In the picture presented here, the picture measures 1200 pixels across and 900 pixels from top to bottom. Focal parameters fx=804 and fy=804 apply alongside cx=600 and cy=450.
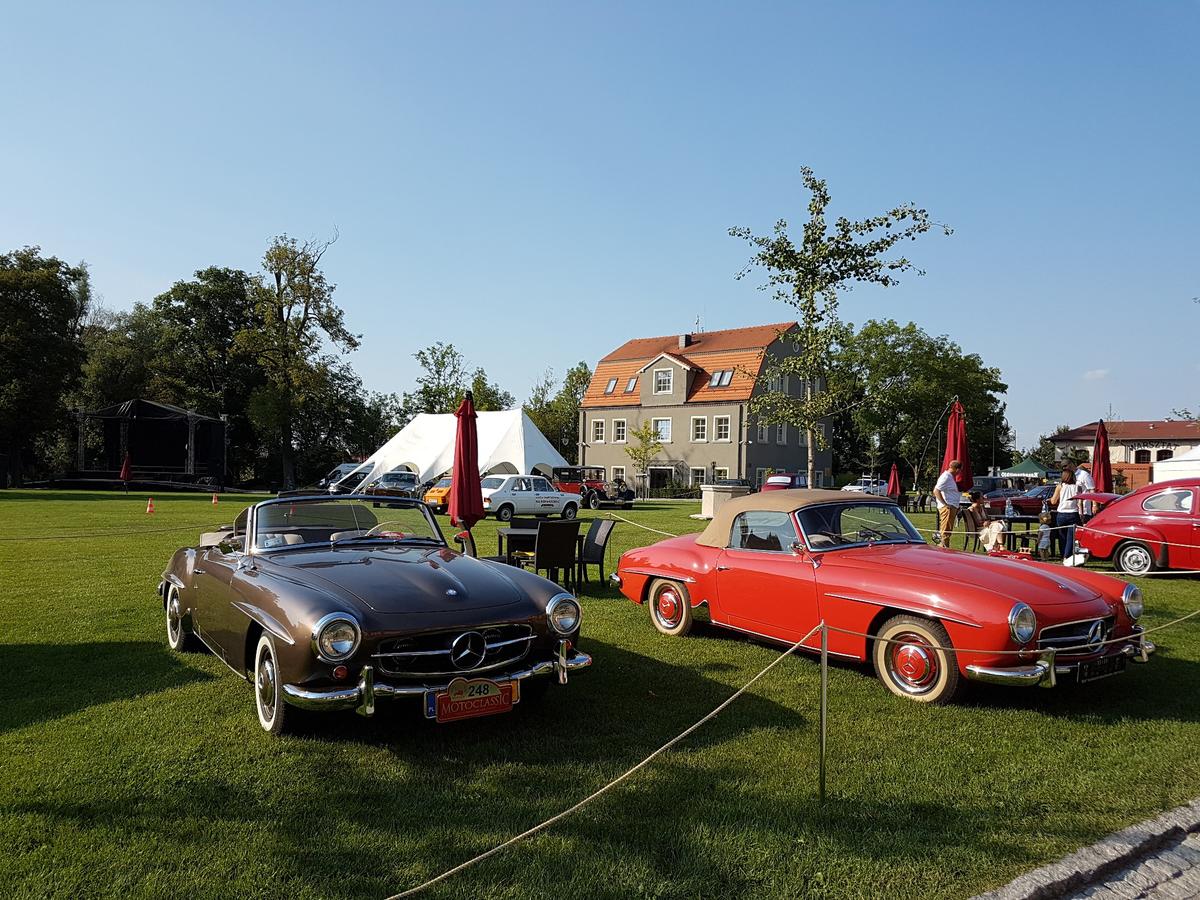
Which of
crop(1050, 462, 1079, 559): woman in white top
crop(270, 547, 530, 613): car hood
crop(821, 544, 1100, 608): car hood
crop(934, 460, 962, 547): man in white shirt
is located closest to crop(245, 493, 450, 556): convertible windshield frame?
crop(270, 547, 530, 613): car hood

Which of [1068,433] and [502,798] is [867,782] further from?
[1068,433]

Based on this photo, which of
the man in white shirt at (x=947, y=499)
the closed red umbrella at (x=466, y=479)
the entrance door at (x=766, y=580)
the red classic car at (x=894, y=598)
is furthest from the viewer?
the man in white shirt at (x=947, y=499)

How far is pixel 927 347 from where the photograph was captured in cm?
5781

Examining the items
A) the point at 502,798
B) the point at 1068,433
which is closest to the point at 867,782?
the point at 502,798

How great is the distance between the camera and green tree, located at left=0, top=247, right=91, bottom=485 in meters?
39.0

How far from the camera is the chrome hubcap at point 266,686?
4652mm

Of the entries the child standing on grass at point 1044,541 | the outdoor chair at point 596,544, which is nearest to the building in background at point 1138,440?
the child standing on grass at point 1044,541

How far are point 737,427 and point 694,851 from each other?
4484 cm

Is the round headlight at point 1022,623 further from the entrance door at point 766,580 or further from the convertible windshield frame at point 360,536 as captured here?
the convertible windshield frame at point 360,536

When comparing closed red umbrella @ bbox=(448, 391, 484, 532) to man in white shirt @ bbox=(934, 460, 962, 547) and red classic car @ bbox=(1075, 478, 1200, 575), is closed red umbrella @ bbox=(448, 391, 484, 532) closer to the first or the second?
man in white shirt @ bbox=(934, 460, 962, 547)

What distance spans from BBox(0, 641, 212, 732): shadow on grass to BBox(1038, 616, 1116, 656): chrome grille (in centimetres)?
583

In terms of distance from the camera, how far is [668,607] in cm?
777

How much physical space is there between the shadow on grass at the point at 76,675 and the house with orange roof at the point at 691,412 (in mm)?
40160

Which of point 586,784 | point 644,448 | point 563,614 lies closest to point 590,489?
point 644,448
